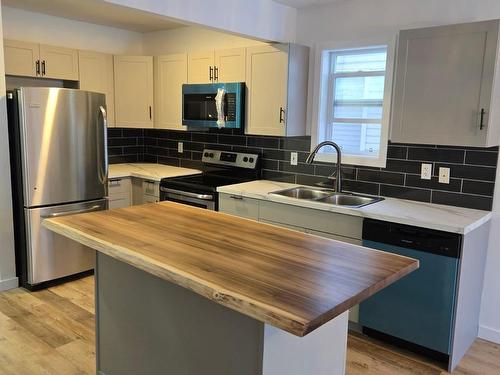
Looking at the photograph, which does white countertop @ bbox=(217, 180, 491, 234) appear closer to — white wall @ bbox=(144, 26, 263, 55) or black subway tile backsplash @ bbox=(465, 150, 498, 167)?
black subway tile backsplash @ bbox=(465, 150, 498, 167)

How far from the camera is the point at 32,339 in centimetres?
286

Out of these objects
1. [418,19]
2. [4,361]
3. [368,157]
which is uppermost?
[418,19]

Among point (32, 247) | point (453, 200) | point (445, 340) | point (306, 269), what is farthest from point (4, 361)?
point (453, 200)

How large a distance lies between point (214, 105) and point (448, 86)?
2014 mm

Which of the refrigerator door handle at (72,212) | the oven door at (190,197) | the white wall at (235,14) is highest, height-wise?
the white wall at (235,14)

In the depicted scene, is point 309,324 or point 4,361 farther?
point 4,361

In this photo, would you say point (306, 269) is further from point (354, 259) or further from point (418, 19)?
point (418, 19)

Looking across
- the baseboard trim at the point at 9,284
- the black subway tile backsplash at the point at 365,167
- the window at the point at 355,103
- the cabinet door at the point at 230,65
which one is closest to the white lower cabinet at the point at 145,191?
the black subway tile backsplash at the point at 365,167

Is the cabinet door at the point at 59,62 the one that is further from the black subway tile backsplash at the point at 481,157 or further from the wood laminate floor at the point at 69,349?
the black subway tile backsplash at the point at 481,157

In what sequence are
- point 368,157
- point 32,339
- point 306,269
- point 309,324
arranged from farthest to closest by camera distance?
point 368,157 < point 32,339 < point 306,269 < point 309,324

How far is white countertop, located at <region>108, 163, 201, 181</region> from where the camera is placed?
4.25 metres

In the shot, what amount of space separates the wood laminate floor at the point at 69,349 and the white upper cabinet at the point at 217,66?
223 centimetres

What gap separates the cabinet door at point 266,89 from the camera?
3.57m

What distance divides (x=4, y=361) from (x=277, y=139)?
105 inches
